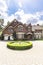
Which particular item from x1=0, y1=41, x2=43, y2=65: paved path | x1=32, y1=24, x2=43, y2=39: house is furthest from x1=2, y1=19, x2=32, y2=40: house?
x1=0, y1=41, x2=43, y2=65: paved path

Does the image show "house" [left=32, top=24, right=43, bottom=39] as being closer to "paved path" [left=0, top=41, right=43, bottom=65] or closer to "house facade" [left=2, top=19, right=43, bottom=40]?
"house facade" [left=2, top=19, right=43, bottom=40]

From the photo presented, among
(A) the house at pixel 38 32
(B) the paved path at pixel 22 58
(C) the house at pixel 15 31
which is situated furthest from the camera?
(A) the house at pixel 38 32

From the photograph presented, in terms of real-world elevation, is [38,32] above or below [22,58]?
above

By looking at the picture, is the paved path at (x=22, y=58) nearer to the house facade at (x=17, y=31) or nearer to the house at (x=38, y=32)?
the house facade at (x=17, y=31)

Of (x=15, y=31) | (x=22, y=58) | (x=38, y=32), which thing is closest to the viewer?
(x=22, y=58)

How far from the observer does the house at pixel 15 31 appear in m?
47.9

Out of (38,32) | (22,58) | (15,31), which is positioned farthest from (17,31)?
(22,58)

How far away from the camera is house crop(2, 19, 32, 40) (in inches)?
1887

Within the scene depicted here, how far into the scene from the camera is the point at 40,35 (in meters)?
53.6

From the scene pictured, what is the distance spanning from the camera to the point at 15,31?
48.2 m

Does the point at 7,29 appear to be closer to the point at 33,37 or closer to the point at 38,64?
the point at 33,37

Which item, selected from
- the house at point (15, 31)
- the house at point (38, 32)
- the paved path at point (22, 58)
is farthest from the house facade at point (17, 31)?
the paved path at point (22, 58)

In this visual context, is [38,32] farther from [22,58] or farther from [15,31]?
[22,58]

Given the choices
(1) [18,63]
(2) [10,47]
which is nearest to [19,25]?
(2) [10,47]
